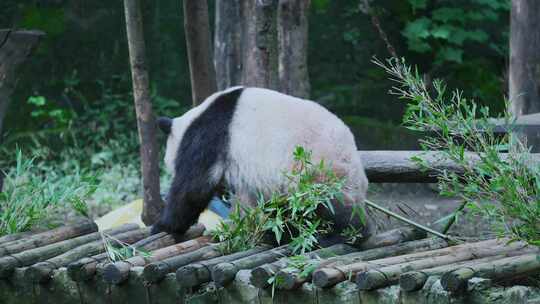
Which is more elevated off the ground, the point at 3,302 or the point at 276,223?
the point at 276,223

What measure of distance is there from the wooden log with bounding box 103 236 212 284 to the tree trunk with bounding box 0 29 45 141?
1.62 m

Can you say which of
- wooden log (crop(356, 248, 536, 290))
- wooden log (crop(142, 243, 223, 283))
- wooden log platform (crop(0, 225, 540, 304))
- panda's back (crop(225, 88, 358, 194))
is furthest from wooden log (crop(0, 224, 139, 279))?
wooden log (crop(356, 248, 536, 290))

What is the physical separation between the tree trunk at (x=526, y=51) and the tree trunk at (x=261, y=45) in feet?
9.17

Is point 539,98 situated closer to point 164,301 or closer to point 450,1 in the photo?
point 450,1

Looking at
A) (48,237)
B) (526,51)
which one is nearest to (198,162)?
(48,237)

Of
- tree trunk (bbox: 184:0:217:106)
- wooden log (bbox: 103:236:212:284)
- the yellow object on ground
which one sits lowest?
the yellow object on ground

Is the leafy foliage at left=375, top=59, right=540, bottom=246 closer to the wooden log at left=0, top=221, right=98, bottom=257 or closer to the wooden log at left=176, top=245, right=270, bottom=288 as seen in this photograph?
the wooden log at left=176, top=245, right=270, bottom=288

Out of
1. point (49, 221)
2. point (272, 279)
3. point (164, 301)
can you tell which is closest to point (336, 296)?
point (272, 279)

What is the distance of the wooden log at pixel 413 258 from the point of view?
3254mm

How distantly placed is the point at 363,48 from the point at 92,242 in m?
6.47

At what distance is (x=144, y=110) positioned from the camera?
5.29 metres

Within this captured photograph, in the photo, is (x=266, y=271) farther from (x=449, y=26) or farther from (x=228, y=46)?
(x=449, y=26)

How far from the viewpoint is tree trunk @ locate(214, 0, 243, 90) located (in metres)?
7.20

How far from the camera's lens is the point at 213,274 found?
3484 millimetres
